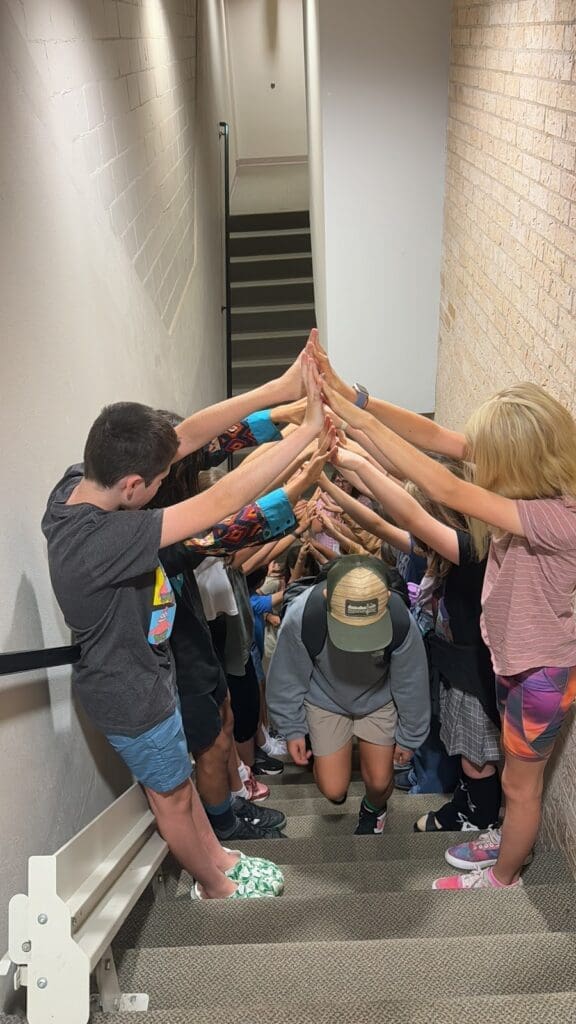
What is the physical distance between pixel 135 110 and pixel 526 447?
2.67 meters

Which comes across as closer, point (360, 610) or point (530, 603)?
point (530, 603)

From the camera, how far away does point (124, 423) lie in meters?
1.77

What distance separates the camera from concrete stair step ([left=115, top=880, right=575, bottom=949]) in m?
2.05

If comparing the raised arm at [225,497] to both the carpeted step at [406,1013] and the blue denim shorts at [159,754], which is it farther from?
the carpeted step at [406,1013]

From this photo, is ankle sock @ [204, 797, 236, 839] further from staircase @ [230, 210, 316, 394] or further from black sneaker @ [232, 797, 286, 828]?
staircase @ [230, 210, 316, 394]

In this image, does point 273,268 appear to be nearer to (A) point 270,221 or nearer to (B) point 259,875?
(A) point 270,221

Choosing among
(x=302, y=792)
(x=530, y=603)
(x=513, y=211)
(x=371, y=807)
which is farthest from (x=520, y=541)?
(x=302, y=792)

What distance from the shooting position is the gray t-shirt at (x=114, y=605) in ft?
5.61

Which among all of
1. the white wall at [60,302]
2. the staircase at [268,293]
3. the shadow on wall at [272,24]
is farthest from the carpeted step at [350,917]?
the shadow on wall at [272,24]

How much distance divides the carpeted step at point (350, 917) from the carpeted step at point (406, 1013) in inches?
20.7

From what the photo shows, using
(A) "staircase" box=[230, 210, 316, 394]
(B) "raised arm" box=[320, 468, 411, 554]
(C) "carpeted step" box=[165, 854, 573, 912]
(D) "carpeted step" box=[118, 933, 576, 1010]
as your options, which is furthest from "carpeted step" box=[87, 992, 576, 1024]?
(A) "staircase" box=[230, 210, 316, 394]

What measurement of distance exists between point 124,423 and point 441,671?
133 cm

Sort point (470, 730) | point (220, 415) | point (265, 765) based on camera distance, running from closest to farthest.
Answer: point (220, 415) → point (470, 730) → point (265, 765)

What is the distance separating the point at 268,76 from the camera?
9.58 m
